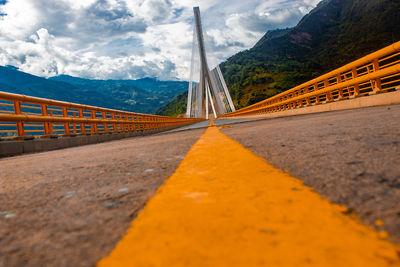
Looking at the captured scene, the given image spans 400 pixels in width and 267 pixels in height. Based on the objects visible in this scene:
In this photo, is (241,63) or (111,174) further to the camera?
(241,63)

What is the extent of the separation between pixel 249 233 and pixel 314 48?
198849 millimetres

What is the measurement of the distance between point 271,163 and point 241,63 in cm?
15692

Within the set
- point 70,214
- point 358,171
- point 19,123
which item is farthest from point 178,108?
point 70,214

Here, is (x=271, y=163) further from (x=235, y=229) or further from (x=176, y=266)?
(x=176, y=266)

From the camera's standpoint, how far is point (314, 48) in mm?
176750

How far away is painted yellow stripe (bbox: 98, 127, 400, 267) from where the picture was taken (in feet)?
2.50

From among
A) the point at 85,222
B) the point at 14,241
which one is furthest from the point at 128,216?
the point at 14,241

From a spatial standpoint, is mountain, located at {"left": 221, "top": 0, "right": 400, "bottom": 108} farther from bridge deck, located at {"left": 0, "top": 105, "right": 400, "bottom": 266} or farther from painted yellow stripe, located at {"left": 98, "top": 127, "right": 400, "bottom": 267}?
painted yellow stripe, located at {"left": 98, "top": 127, "right": 400, "bottom": 267}

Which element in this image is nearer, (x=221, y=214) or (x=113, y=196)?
(x=221, y=214)

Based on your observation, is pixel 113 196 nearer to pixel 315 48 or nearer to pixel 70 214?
pixel 70 214

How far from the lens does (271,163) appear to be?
222cm

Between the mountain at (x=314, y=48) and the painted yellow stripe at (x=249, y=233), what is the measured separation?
102291mm

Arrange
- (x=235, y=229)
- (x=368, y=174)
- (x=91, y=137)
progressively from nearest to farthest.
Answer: (x=235, y=229) → (x=368, y=174) → (x=91, y=137)

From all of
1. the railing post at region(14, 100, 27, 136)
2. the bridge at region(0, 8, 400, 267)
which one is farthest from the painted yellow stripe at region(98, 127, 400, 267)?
the railing post at region(14, 100, 27, 136)
